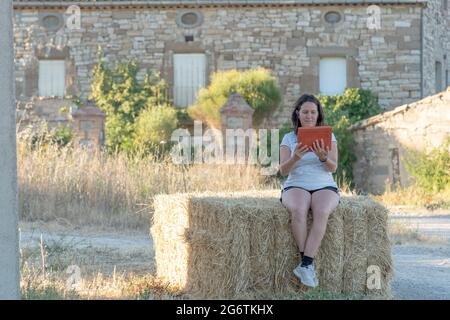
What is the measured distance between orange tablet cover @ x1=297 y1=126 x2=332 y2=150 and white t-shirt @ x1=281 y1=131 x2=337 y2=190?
0.10 m

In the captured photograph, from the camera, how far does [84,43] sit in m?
23.9

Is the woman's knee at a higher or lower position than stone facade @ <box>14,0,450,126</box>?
lower

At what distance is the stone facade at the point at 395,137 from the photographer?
17578 mm

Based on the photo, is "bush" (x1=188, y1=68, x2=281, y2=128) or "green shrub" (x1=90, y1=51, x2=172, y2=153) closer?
"bush" (x1=188, y1=68, x2=281, y2=128)

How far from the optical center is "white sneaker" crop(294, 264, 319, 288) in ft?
20.4

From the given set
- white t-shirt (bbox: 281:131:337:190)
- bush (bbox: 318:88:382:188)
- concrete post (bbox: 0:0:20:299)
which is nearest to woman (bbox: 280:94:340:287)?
white t-shirt (bbox: 281:131:337:190)

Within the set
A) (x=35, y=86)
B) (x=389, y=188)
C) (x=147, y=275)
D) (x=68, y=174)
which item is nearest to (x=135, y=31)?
(x=35, y=86)

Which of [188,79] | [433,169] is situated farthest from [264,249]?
[188,79]

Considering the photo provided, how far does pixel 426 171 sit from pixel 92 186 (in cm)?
740

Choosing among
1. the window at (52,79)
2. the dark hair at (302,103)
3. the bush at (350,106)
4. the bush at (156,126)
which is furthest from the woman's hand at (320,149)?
the window at (52,79)

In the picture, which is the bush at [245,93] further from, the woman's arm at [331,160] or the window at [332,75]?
the woman's arm at [331,160]

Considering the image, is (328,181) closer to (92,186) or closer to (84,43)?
(92,186)

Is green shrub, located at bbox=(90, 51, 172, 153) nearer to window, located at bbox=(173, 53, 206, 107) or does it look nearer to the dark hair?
window, located at bbox=(173, 53, 206, 107)

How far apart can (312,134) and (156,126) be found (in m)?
14.9
